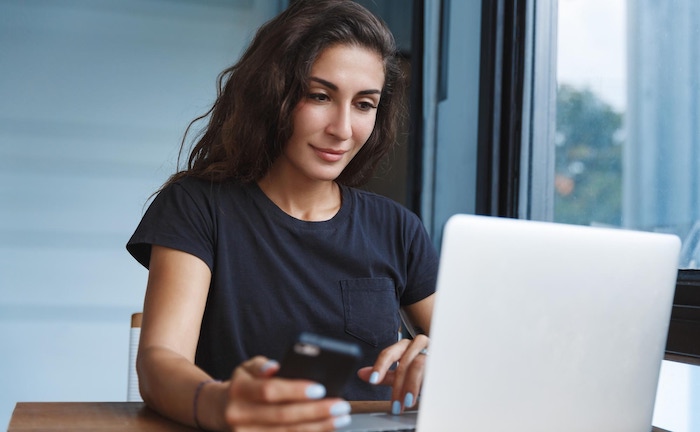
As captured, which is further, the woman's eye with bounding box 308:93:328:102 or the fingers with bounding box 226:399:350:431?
the woman's eye with bounding box 308:93:328:102

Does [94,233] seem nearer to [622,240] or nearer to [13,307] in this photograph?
[13,307]

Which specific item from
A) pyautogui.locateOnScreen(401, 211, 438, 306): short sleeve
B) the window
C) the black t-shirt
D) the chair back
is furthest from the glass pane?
the chair back

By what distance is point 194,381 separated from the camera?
3.22ft

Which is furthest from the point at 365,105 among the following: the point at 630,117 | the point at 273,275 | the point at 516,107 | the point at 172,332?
the point at 516,107

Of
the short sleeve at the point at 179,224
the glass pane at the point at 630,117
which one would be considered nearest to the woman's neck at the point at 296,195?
the short sleeve at the point at 179,224

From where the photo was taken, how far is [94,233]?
3.60 metres

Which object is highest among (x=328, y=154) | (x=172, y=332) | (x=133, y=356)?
(x=328, y=154)

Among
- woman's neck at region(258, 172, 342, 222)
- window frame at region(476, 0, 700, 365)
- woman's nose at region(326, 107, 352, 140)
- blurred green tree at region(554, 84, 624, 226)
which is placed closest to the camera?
woman's nose at region(326, 107, 352, 140)

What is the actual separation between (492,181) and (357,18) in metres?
0.98

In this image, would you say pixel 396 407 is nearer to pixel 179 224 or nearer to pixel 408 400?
pixel 408 400

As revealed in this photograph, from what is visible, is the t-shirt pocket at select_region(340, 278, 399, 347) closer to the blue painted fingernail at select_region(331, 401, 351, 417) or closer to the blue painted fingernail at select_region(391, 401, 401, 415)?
the blue painted fingernail at select_region(391, 401, 401, 415)

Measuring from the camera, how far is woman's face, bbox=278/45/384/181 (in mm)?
1404

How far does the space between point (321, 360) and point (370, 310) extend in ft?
2.61

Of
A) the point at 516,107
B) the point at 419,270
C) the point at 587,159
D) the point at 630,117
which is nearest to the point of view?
the point at 419,270
